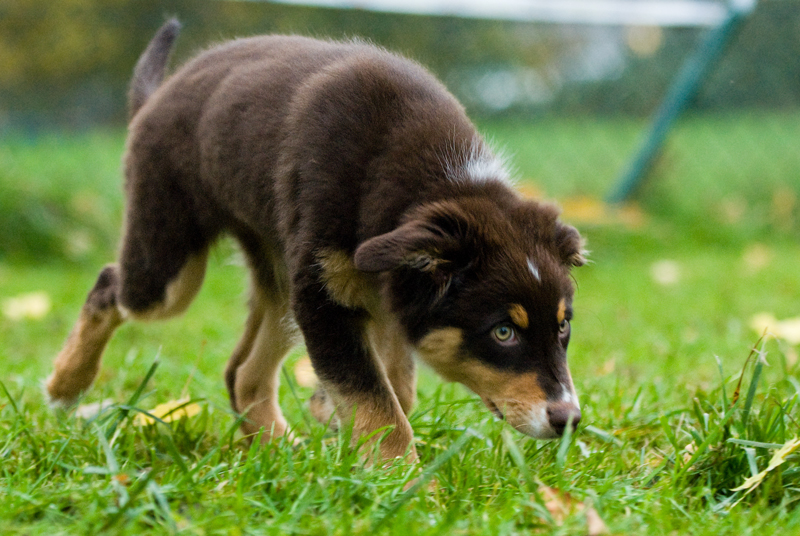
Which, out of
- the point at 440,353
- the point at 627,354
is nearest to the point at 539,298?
the point at 440,353

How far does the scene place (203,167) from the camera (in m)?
3.62

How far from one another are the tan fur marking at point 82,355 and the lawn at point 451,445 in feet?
0.35

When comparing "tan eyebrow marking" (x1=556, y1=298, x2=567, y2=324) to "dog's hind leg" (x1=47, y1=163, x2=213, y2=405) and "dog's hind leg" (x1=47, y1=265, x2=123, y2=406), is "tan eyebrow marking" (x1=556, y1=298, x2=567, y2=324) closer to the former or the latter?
"dog's hind leg" (x1=47, y1=163, x2=213, y2=405)

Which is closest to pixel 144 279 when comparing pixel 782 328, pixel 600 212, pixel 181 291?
pixel 181 291

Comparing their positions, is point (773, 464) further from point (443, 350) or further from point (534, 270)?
point (443, 350)

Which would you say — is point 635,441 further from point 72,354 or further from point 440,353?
point 72,354

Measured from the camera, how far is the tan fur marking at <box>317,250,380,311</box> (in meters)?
3.05

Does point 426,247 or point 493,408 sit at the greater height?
point 426,247

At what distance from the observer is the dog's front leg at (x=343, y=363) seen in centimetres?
301

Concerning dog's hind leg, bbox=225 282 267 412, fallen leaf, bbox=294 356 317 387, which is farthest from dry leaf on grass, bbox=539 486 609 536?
dog's hind leg, bbox=225 282 267 412

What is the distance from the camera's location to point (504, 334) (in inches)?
115

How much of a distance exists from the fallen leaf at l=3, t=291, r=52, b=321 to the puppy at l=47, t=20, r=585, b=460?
2.02m

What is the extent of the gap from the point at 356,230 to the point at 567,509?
125 cm

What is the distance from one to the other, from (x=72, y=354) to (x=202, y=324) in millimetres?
2038
